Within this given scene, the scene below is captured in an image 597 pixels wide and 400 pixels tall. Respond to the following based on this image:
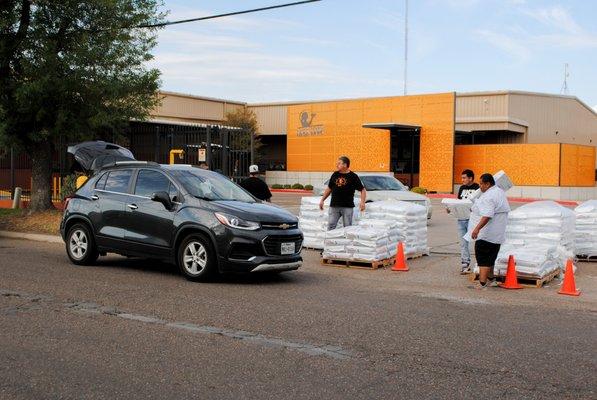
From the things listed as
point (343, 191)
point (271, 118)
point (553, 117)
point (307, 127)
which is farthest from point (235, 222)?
point (271, 118)

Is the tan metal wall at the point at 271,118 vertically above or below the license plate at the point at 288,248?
above

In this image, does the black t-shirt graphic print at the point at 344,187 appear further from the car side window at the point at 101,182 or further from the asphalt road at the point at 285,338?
the car side window at the point at 101,182

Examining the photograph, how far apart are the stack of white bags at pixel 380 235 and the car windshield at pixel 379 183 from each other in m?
6.34

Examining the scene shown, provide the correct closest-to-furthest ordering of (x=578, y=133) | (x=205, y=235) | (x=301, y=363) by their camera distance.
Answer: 1. (x=301, y=363)
2. (x=205, y=235)
3. (x=578, y=133)

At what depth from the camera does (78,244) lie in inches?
470

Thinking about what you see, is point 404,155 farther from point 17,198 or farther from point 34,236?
point 34,236

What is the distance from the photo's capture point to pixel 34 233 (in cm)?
1728

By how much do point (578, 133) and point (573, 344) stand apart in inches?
2088

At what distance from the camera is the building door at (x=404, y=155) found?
46.0 metres

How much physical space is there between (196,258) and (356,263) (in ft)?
11.4

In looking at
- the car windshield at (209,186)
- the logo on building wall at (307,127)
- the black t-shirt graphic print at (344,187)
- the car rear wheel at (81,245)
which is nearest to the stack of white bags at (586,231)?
the black t-shirt graphic print at (344,187)

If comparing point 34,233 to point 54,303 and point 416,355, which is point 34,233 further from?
point 416,355

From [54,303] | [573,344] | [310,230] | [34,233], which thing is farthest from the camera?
[34,233]

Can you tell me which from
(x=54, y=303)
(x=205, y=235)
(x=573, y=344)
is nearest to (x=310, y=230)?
(x=205, y=235)
